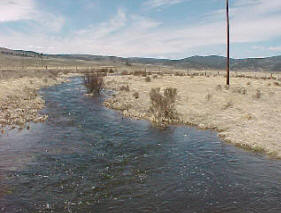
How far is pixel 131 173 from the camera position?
428 inches

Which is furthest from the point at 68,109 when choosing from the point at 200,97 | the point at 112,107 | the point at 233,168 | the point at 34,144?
the point at 233,168

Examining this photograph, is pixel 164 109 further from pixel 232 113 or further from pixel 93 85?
pixel 93 85

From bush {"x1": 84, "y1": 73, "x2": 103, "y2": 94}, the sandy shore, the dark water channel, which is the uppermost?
bush {"x1": 84, "y1": 73, "x2": 103, "y2": 94}

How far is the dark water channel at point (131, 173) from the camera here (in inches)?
337

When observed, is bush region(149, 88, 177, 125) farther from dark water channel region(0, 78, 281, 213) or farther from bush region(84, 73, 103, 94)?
bush region(84, 73, 103, 94)

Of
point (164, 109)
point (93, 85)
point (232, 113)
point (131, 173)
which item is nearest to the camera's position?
point (131, 173)

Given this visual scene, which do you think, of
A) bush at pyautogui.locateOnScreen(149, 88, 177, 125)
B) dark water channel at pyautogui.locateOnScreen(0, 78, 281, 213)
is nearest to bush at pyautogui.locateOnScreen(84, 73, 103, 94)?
bush at pyautogui.locateOnScreen(149, 88, 177, 125)

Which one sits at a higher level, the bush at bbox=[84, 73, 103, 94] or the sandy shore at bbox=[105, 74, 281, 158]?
the bush at bbox=[84, 73, 103, 94]

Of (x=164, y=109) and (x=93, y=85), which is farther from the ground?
(x=93, y=85)

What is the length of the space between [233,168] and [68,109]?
1700 centimetres

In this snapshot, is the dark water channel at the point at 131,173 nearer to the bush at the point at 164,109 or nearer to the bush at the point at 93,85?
the bush at the point at 164,109

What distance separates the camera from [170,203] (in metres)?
8.62

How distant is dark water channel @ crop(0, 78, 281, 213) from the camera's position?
28.1ft

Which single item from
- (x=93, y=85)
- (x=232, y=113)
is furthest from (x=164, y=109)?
(x=93, y=85)
